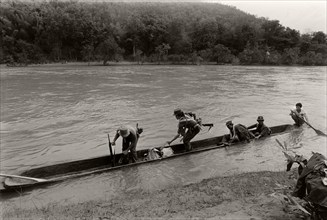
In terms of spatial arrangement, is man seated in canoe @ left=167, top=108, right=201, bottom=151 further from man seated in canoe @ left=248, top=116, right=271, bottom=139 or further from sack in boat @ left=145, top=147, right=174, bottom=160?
man seated in canoe @ left=248, top=116, right=271, bottom=139

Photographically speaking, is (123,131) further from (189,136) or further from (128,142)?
(189,136)

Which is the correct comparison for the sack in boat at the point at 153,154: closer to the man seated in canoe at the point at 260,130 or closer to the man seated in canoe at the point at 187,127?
the man seated in canoe at the point at 187,127

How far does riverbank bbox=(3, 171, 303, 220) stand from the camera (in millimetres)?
5574

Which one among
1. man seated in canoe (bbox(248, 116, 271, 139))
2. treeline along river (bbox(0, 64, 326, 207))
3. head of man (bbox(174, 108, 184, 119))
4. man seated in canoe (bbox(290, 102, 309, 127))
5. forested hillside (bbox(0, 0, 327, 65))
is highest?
forested hillside (bbox(0, 0, 327, 65))

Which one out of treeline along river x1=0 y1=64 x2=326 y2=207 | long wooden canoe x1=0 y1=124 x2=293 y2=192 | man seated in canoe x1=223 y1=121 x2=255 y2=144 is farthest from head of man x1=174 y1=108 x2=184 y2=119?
man seated in canoe x1=223 y1=121 x2=255 y2=144

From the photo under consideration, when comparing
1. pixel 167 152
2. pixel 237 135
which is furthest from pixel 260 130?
pixel 167 152

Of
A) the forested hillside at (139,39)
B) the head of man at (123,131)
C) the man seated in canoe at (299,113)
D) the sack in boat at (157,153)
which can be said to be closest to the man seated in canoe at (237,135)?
the sack in boat at (157,153)

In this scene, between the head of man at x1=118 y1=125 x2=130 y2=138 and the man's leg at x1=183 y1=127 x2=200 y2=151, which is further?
the man's leg at x1=183 y1=127 x2=200 y2=151

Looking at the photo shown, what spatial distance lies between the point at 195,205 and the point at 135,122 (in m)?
10.3

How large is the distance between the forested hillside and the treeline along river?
28644mm

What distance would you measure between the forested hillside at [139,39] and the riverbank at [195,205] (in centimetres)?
5195

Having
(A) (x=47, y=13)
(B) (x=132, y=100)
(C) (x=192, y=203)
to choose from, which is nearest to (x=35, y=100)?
(B) (x=132, y=100)

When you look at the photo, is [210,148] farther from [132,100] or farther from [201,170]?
[132,100]

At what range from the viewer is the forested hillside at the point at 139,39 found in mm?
58688
